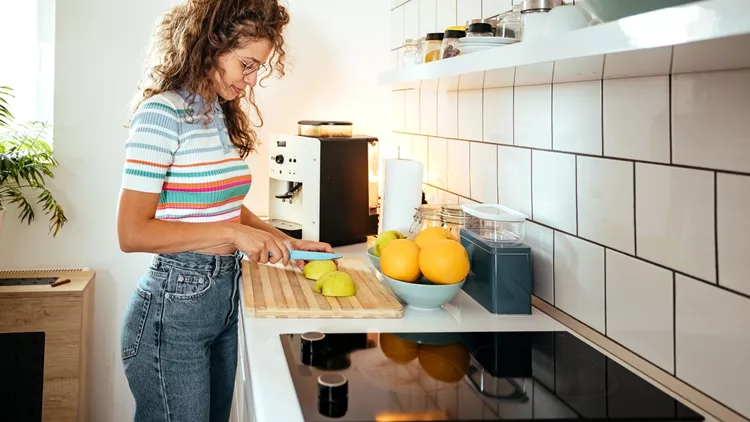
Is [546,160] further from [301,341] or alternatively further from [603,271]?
[301,341]

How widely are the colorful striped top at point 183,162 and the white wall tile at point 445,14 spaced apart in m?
0.82

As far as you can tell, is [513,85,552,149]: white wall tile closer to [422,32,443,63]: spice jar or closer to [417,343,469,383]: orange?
[422,32,443,63]: spice jar

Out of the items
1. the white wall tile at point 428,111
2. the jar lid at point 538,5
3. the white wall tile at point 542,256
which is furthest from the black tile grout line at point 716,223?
the white wall tile at point 428,111

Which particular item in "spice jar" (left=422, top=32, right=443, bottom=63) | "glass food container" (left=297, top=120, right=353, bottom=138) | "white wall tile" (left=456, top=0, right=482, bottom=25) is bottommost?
"glass food container" (left=297, top=120, right=353, bottom=138)

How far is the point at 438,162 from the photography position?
212 cm

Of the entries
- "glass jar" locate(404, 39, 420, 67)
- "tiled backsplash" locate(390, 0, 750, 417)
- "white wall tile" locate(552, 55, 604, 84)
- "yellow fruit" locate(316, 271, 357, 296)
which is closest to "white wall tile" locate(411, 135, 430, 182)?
"glass jar" locate(404, 39, 420, 67)

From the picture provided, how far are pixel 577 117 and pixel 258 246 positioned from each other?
71cm

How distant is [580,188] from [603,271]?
17 centimetres

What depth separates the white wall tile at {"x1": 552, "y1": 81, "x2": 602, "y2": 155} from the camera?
1.21 m

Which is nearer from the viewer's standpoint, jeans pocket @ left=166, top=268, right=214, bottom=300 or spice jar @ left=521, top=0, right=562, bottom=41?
spice jar @ left=521, top=0, right=562, bottom=41

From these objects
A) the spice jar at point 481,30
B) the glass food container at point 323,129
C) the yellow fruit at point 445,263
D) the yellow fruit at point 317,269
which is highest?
the spice jar at point 481,30

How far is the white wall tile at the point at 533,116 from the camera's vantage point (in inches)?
54.7

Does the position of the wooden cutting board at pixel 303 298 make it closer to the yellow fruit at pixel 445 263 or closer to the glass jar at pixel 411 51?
the yellow fruit at pixel 445 263

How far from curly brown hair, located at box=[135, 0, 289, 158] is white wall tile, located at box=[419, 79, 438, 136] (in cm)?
78
